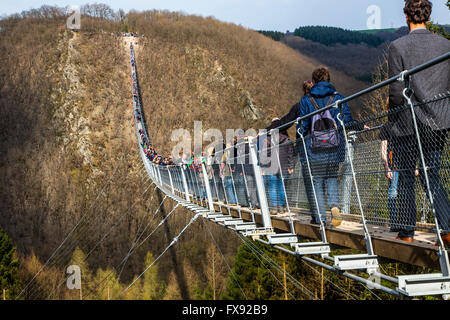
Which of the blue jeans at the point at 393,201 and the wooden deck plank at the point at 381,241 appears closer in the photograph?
the wooden deck plank at the point at 381,241

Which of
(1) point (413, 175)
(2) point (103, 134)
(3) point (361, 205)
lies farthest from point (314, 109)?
(2) point (103, 134)

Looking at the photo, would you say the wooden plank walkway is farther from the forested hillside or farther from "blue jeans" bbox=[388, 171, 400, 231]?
the forested hillside

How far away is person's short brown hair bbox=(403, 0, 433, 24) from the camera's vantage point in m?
3.22

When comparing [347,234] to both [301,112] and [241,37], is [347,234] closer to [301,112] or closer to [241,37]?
[301,112]

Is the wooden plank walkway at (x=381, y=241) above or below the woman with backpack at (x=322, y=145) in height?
below

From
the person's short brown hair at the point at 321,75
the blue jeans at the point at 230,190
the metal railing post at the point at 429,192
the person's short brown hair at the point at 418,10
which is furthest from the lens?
the blue jeans at the point at 230,190

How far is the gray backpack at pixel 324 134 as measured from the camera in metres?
3.88

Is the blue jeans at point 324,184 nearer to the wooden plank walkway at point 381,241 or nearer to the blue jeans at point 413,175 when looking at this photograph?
the wooden plank walkway at point 381,241

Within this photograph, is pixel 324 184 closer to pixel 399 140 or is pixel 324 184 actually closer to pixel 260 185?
pixel 399 140

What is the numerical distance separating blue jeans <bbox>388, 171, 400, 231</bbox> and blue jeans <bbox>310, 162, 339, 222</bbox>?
72cm

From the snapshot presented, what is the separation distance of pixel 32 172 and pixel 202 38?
33985 mm

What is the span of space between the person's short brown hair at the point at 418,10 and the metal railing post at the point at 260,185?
8.85 ft

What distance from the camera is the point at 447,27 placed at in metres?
19.4

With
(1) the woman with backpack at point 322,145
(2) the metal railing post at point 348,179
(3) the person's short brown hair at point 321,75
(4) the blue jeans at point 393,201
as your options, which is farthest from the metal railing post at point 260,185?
(4) the blue jeans at point 393,201
